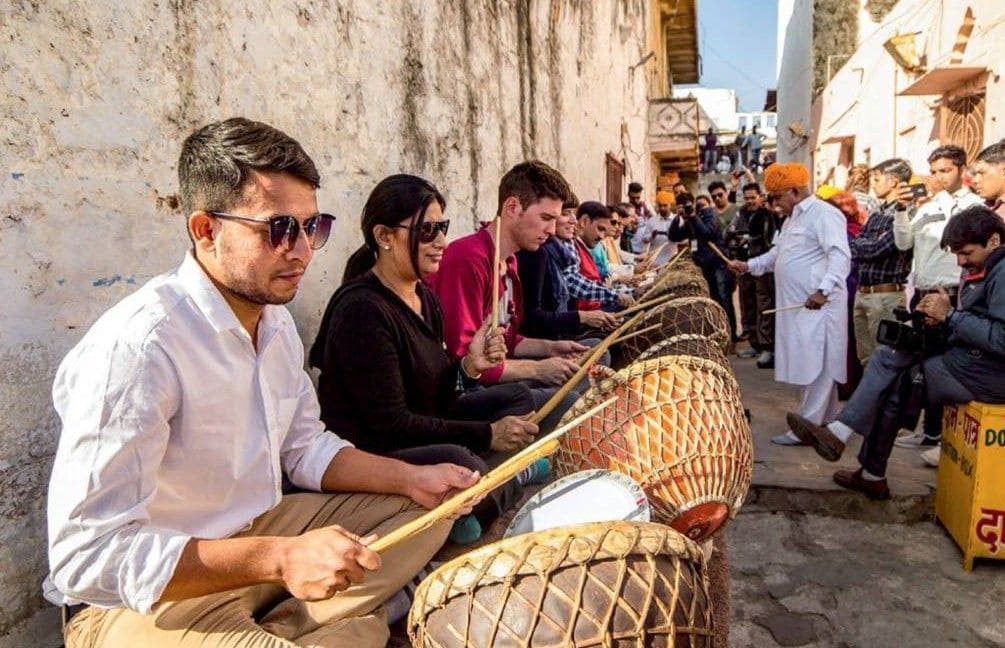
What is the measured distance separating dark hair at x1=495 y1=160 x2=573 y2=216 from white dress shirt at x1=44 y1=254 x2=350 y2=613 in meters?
1.91

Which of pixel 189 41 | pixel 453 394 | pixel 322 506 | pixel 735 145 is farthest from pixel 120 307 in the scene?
pixel 735 145

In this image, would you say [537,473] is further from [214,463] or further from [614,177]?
[614,177]

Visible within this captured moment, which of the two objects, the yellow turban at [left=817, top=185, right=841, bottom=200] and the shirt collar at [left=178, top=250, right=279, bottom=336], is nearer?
the shirt collar at [left=178, top=250, right=279, bottom=336]

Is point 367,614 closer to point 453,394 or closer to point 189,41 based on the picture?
point 453,394

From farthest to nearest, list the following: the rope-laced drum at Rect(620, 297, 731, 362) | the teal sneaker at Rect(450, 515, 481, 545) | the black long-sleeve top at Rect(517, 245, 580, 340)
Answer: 1. the black long-sleeve top at Rect(517, 245, 580, 340)
2. the rope-laced drum at Rect(620, 297, 731, 362)
3. the teal sneaker at Rect(450, 515, 481, 545)

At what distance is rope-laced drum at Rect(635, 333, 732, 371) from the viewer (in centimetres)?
304

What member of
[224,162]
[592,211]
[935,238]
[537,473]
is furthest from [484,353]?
[592,211]

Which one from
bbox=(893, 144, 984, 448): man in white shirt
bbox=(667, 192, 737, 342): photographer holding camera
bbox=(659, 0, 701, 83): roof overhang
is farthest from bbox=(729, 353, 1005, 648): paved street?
bbox=(659, 0, 701, 83): roof overhang

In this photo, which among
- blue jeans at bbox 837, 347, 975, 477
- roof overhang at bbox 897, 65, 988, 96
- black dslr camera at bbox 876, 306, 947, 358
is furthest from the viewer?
roof overhang at bbox 897, 65, 988, 96

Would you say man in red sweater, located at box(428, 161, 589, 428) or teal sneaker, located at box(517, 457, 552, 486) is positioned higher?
man in red sweater, located at box(428, 161, 589, 428)

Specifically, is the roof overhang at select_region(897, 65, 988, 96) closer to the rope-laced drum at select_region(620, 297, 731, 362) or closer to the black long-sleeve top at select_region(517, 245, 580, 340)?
the rope-laced drum at select_region(620, 297, 731, 362)

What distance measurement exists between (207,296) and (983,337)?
3237 millimetres

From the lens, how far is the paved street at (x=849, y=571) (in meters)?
2.71

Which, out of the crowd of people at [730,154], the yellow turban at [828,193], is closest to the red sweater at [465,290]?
the yellow turban at [828,193]
